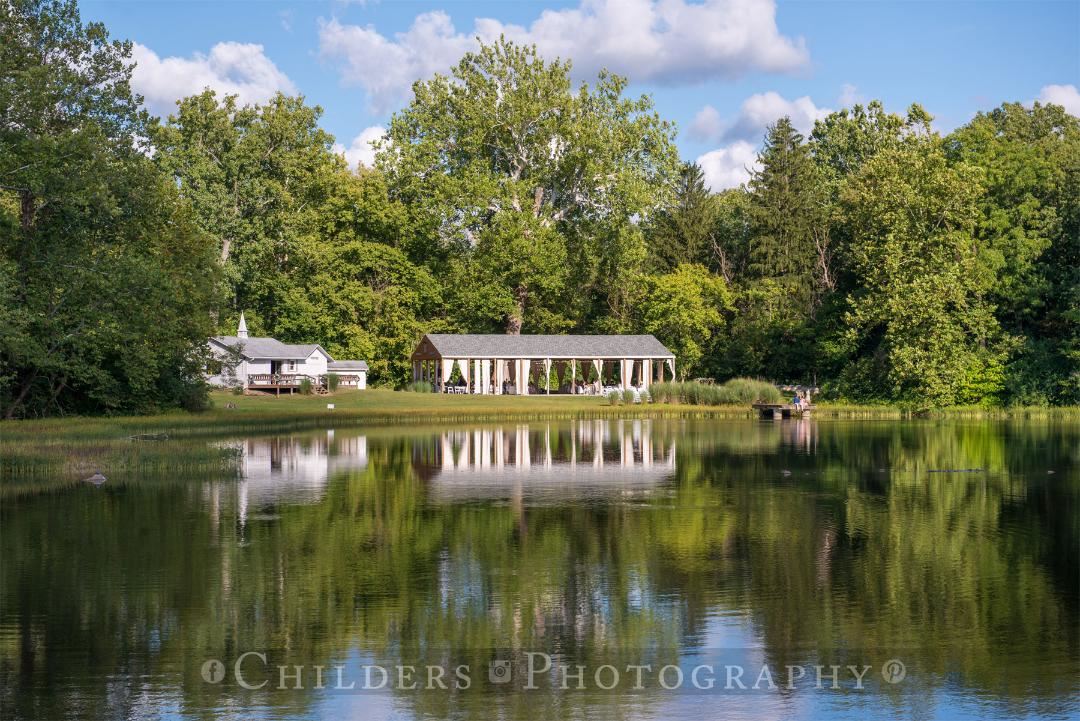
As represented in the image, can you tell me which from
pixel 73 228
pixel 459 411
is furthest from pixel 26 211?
pixel 459 411

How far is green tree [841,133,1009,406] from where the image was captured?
72.2 meters

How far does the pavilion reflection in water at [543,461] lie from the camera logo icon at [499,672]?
15568 mm

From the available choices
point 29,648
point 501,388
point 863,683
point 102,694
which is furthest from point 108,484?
point 501,388

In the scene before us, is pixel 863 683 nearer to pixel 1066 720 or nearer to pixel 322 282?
pixel 1066 720

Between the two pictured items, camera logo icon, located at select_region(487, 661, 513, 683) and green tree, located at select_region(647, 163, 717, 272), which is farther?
green tree, located at select_region(647, 163, 717, 272)

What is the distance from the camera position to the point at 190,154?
9594 cm

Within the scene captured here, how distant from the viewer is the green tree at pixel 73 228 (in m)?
43.4

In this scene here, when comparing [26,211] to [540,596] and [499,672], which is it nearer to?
[540,596]

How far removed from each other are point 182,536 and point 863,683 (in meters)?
14.7

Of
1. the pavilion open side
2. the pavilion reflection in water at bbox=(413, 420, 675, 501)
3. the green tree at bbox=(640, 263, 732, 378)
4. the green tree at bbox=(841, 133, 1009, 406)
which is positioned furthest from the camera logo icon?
the green tree at bbox=(640, 263, 732, 378)

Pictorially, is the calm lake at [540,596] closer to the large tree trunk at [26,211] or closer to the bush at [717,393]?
the large tree trunk at [26,211]

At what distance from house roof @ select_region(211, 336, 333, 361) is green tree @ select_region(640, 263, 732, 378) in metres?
25.3

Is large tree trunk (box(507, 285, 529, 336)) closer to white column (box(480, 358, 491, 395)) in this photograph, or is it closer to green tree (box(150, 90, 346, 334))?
white column (box(480, 358, 491, 395))

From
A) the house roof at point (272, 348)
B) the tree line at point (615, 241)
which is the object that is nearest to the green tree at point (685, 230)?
the tree line at point (615, 241)
